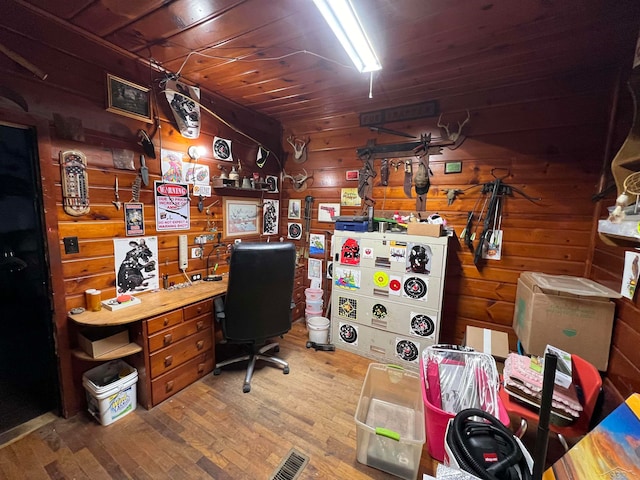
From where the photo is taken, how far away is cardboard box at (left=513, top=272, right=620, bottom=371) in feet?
5.16

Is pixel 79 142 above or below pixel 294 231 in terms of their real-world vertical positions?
above

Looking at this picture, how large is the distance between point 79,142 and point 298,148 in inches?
82.6

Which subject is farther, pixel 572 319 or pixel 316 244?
pixel 316 244

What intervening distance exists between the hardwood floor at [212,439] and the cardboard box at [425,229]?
4.65ft

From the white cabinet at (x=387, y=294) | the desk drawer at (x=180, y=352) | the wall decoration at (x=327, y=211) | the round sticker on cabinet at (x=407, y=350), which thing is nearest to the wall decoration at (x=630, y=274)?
the white cabinet at (x=387, y=294)

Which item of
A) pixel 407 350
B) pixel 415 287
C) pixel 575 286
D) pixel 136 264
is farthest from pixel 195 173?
pixel 575 286

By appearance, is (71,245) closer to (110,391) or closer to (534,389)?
(110,391)

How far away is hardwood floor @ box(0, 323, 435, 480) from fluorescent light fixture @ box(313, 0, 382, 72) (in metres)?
2.40

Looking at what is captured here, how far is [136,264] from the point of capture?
2.05 meters

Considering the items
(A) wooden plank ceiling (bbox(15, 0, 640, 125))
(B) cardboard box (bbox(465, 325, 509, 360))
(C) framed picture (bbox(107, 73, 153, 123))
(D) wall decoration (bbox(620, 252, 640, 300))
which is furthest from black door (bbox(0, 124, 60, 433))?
(D) wall decoration (bbox(620, 252, 640, 300))

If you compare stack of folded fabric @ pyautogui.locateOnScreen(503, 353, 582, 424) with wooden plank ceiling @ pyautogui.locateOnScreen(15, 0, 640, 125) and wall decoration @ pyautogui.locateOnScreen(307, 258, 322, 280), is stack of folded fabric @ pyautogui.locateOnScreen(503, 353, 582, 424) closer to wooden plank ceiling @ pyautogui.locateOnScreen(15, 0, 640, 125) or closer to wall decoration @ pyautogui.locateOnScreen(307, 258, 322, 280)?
wooden plank ceiling @ pyautogui.locateOnScreen(15, 0, 640, 125)

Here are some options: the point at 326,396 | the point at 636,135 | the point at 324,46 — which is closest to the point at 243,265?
the point at 326,396

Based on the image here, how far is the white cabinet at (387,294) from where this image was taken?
2287mm

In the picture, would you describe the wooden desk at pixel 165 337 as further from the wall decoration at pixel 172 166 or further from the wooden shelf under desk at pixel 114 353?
the wall decoration at pixel 172 166
